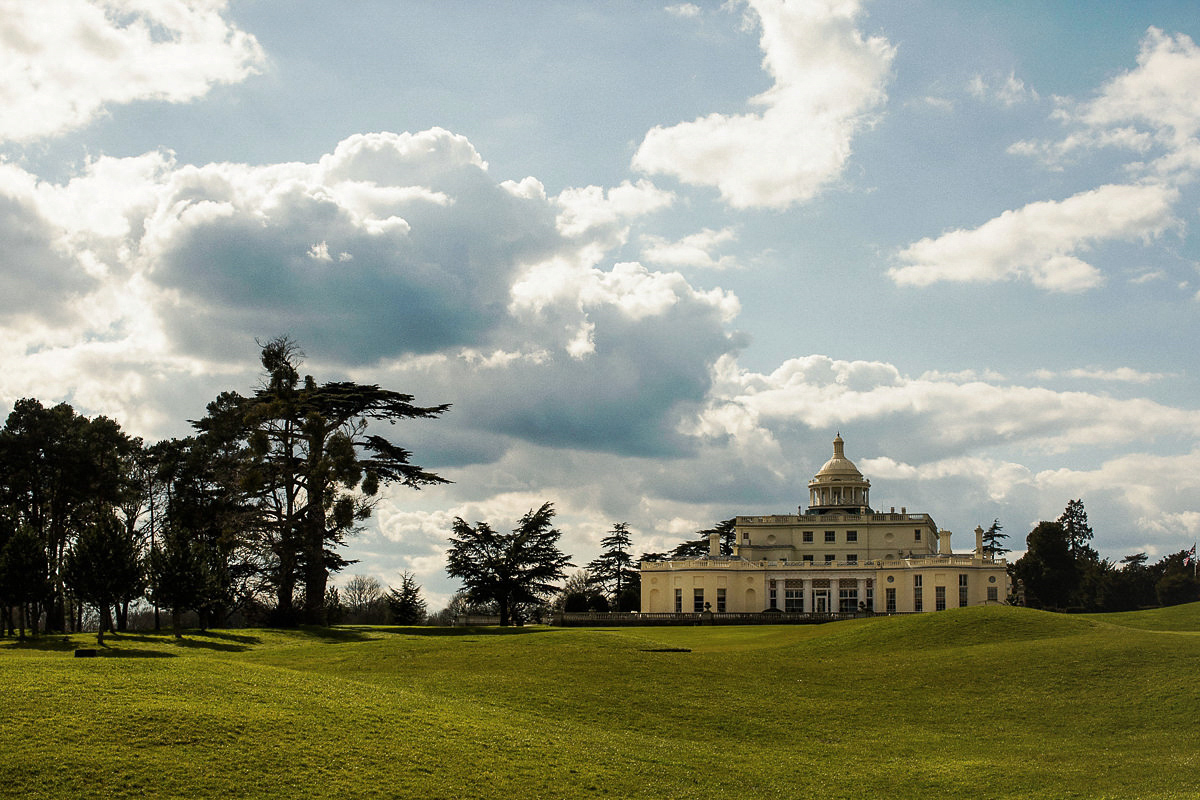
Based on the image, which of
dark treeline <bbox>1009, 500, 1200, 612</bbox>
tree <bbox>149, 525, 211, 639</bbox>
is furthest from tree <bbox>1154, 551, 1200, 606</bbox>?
tree <bbox>149, 525, 211, 639</bbox>

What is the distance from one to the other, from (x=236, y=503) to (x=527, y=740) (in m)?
39.2

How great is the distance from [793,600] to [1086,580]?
32.1m

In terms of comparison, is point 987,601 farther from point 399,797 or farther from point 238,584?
point 399,797

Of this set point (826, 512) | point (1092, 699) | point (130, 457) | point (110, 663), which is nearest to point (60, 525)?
point (130, 457)

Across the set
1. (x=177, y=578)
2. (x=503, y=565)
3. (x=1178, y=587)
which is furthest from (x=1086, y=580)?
(x=177, y=578)

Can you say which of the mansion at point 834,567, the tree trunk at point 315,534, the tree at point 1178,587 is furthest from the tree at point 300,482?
the tree at point 1178,587

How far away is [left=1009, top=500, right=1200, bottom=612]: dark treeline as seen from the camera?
92.9 meters

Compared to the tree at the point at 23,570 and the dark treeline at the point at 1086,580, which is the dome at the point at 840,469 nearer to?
the dark treeline at the point at 1086,580

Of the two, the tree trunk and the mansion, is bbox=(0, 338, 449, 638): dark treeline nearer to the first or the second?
the tree trunk

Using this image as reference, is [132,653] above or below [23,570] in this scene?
below

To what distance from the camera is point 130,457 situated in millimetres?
73625

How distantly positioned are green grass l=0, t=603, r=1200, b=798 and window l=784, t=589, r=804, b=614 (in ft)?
136

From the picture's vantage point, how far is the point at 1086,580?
100 metres

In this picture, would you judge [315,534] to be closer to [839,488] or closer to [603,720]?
[603,720]
